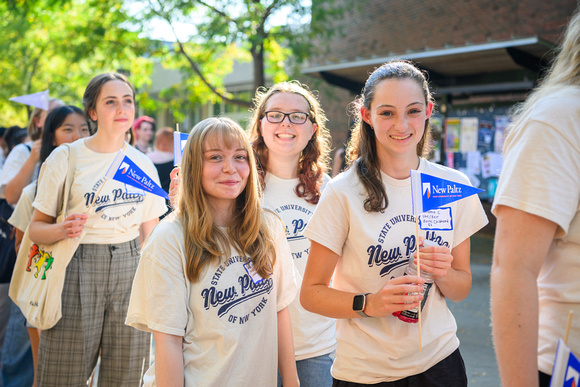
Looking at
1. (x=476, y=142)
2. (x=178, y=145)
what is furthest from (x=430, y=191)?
(x=476, y=142)

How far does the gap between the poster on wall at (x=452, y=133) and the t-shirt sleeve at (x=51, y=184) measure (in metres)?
9.76

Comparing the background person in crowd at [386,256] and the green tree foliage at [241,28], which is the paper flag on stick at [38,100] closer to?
the background person in crowd at [386,256]

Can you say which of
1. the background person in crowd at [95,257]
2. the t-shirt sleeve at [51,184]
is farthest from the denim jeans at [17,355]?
the t-shirt sleeve at [51,184]

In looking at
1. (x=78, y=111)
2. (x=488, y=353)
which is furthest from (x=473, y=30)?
(x=78, y=111)

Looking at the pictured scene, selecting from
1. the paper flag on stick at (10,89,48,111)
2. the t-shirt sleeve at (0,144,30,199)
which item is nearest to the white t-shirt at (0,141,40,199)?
the t-shirt sleeve at (0,144,30,199)

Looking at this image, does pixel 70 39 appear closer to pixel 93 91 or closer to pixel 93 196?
pixel 93 91

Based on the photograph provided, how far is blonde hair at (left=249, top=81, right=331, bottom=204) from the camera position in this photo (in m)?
3.31

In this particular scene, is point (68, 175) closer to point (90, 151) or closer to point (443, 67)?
point (90, 151)

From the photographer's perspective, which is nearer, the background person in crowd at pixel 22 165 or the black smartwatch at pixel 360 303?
the black smartwatch at pixel 360 303

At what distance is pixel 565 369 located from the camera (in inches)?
53.4

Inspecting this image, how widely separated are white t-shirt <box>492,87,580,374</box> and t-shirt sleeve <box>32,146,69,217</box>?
9.31 ft

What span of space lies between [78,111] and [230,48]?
9.96m

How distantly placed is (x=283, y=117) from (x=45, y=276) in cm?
184

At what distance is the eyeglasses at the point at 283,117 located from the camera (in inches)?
132
